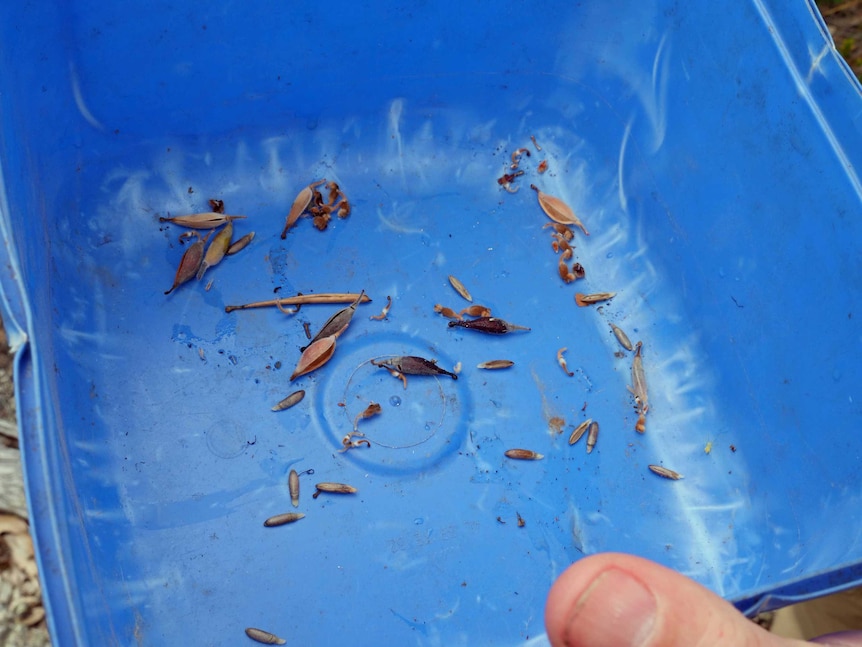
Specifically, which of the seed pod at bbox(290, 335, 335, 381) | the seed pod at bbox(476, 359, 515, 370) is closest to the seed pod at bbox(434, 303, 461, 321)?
the seed pod at bbox(476, 359, 515, 370)

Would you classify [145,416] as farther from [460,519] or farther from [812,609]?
[812,609]

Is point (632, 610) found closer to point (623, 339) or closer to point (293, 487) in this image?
point (293, 487)

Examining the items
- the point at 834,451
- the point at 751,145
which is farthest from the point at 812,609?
the point at 751,145

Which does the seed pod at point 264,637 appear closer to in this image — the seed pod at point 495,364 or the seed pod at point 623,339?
the seed pod at point 495,364

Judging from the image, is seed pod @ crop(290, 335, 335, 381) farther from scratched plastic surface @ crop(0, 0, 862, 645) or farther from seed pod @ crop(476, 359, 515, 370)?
seed pod @ crop(476, 359, 515, 370)

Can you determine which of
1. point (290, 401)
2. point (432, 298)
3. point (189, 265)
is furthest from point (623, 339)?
point (189, 265)
